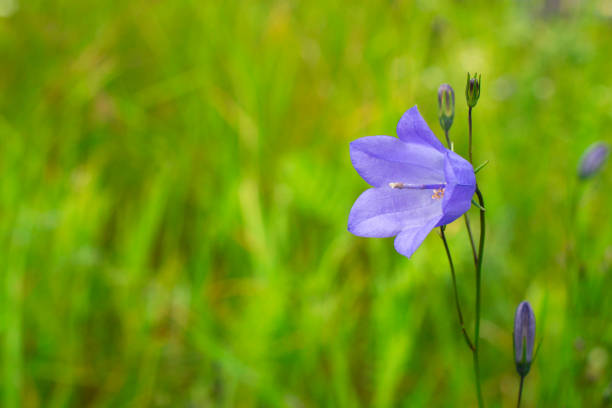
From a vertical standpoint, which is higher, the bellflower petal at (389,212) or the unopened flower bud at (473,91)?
the unopened flower bud at (473,91)

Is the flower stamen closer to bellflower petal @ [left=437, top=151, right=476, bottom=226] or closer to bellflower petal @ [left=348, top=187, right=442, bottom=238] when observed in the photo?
bellflower petal @ [left=348, top=187, right=442, bottom=238]

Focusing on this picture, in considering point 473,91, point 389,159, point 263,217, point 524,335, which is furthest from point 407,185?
point 263,217

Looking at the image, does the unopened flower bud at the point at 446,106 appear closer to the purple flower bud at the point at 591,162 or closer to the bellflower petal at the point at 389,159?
the bellflower petal at the point at 389,159

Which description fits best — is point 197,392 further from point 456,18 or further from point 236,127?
point 456,18

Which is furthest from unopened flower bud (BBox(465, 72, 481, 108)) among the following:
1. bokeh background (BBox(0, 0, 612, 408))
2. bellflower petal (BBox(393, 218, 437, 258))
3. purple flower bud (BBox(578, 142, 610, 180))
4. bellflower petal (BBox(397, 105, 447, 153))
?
purple flower bud (BBox(578, 142, 610, 180))

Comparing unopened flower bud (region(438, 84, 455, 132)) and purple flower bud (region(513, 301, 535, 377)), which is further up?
unopened flower bud (region(438, 84, 455, 132))

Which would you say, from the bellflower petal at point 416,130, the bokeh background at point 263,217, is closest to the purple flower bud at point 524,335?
the bokeh background at point 263,217
